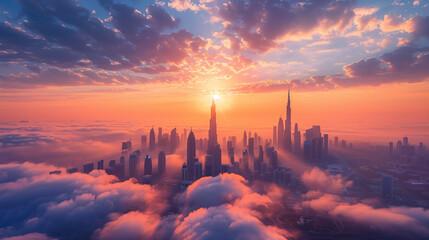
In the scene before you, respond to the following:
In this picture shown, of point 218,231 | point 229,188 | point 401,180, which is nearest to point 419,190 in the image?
point 401,180

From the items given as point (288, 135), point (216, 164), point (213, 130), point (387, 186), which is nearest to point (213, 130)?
point (213, 130)

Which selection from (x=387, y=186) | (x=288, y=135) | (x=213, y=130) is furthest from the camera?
(x=288, y=135)

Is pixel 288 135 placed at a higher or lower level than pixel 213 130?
lower

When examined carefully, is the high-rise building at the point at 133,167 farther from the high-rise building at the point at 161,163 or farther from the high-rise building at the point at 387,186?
the high-rise building at the point at 387,186

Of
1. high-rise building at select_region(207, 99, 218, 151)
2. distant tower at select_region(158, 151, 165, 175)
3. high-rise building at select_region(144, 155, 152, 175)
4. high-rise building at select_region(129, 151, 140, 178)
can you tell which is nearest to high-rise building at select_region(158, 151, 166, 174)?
distant tower at select_region(158, 151, 165, 175)

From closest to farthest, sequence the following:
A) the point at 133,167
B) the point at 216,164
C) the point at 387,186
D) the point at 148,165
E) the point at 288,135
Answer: the point at 387,186 < the point at 133,167 < the point at 148,165 < the point at 216,164 < the point at 288,135

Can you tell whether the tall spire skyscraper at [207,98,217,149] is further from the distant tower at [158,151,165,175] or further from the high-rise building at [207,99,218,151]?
the distant tower at [158,151,165,175]

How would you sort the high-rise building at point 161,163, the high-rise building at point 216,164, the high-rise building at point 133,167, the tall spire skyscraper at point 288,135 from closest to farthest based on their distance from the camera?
1. the high-rise building at point 133,167
2. the high-rise building at point 216,164
3. the high-rise building at point 161,163
4. the tall spire skyscraper at point 288,135

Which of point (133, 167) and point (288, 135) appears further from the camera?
point (288, 135)

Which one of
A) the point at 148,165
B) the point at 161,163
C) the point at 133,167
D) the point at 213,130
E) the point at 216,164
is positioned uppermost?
the point at 213,130

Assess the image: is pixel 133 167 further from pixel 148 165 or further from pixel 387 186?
pixel 387 186

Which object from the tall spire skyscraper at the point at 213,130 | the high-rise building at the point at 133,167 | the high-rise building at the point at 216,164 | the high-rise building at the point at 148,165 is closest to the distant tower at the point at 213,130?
the tall spire skyscraper at the point at 213,130
